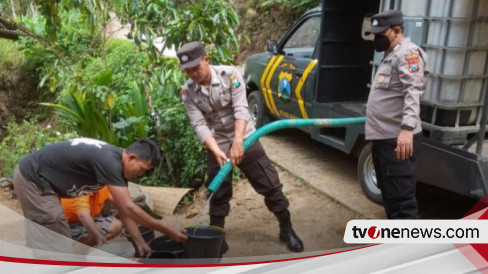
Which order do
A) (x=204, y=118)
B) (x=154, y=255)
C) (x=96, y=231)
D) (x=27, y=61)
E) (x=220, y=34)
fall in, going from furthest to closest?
(x=27, y=61) < (x=220, y=34) < (x=204, y=118) < (x=96, y=231) < (x=154, y=255)

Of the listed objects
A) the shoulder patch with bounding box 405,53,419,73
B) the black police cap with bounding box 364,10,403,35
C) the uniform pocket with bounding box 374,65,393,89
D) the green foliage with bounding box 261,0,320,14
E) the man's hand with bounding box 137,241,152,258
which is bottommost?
the man's hand with bounding box 137,241,152,258

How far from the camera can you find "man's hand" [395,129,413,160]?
2.70 m

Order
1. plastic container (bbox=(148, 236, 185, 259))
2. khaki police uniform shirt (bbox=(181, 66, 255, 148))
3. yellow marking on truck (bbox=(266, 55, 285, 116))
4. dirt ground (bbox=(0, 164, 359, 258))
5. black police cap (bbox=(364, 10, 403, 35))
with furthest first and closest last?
yellow marking on truck (bbox=(266, 55, 285, 116)) < dirt ground (bbox=(0, 164, 359, 258)) < khaki police uniform shirt (bbox=(181, 66, 255, 148)) < black police cap (bbox=(364, 10, 403, 35)) < plastic container (bbox=(148, 236, 185, 259))

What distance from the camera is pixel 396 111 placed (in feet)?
9.55

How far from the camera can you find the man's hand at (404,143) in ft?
8.87

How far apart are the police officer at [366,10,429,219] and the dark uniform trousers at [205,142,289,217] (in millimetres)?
723

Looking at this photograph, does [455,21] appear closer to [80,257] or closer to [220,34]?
[220,34]

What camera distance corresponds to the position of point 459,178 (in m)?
3.10

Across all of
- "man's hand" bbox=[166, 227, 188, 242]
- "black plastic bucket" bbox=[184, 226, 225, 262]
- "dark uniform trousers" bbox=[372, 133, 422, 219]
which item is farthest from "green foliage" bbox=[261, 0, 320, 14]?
"man's hand" bbox=[166, 227, 188, 242]

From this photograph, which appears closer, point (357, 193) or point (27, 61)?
point (357, 193)

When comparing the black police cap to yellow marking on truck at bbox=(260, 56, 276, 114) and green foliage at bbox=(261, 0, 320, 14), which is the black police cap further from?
green foliage at bbox=(261, 0, 320, 14)

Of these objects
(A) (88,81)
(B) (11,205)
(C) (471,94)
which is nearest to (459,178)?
(C) (471,94)

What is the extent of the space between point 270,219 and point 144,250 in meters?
1.93

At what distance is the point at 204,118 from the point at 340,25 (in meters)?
2.12
